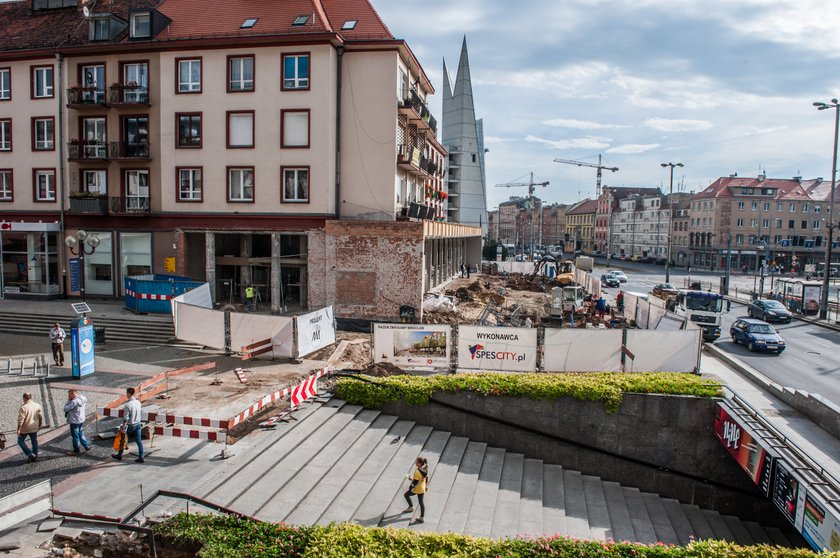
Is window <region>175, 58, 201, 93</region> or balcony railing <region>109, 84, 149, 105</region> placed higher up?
window <region>175, 58, 201, 93</region>

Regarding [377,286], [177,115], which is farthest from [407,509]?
[177,115]

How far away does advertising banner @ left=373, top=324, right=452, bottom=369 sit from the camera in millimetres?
19109

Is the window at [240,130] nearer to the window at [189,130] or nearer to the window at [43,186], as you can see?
the window at [189,130]

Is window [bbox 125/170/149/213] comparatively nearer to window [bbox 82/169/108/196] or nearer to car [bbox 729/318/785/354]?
window [bbox 82/169/108/196]

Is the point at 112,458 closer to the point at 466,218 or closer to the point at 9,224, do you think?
the point at 9,224

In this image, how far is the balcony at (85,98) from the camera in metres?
31.7

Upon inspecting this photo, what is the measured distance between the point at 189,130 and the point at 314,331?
626 inches

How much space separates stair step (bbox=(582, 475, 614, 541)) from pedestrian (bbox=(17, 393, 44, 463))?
1175cm

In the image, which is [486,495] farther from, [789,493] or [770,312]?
[770,312]

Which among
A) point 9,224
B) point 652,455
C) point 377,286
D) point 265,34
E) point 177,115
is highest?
point 265,34

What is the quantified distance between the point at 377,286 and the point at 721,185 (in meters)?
78.3

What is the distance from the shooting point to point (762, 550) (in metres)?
8.73

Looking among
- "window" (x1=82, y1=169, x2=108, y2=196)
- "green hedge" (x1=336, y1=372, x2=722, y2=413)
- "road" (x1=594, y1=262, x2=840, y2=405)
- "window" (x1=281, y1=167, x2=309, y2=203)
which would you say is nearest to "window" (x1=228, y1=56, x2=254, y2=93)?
"window" (x1=281, y1=167, x2=309, y2=203)

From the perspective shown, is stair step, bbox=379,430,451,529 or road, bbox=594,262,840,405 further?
road, bbox=594,262,840,405
